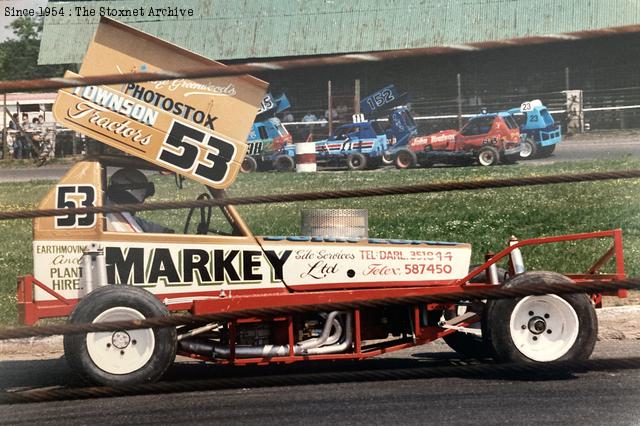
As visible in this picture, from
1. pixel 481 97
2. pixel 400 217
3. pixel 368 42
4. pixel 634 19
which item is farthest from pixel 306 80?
pixel 400 217

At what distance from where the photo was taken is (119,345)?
6.11 meters

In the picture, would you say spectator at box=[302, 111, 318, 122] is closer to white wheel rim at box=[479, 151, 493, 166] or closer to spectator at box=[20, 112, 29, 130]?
spectator at box=[20, 112, 29, 130]

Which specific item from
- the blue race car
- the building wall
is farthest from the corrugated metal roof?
the blue race car

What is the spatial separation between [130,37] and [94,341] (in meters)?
1.99

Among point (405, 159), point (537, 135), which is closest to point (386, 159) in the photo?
point (405, 159)

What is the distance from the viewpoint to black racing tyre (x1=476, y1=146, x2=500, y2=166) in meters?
24.2

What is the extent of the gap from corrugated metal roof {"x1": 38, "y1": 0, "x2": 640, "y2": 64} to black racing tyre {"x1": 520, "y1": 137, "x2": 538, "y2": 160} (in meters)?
9.49

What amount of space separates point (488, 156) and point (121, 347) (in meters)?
19.0

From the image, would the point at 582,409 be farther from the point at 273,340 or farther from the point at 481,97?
the point at 481,97

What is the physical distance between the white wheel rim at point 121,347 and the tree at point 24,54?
3412 cm

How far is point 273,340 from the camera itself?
6.57 m

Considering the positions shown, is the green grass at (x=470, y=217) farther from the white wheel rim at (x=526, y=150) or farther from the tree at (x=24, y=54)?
the tree at (x=24, y=54)

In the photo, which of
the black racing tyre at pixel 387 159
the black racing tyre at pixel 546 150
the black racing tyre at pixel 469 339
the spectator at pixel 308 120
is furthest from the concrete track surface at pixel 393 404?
the spectator at pixel 308 120

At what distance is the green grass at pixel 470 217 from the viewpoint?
10633 millimetres
